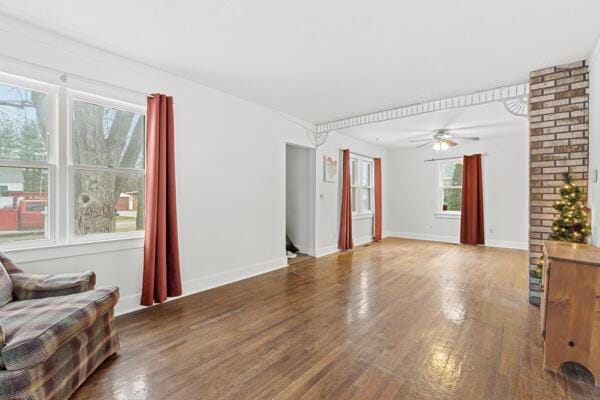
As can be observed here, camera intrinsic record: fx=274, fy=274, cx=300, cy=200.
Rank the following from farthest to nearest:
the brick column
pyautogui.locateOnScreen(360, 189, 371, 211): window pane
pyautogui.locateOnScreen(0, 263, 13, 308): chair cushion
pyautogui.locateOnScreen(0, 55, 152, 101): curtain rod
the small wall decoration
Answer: pyautogui.locateOnScreen(360, 189, 371, 211): window pane, the small wall decoration, the brick column, pyautogui.locateOnScreen(0, 55, 152, 101): curtain rod, pyautogui.locateOnScreen(0, 263, 13, 308): chair cushion

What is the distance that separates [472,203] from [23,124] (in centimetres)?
777

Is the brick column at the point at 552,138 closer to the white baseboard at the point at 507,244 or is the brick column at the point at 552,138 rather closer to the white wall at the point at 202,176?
the white wall at the point at 202,176

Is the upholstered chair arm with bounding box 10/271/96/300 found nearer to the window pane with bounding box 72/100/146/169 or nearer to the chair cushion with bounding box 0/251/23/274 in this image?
the chair cushion with bounding box 0/251/23/274

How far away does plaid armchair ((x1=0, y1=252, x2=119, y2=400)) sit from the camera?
1.35 m

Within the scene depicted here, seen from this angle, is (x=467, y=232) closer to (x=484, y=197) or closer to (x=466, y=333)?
(x=484, y=197)

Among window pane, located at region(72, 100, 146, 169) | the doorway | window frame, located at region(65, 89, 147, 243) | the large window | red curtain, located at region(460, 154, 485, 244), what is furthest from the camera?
red curtain, located at region(460, 154, 485, 244)

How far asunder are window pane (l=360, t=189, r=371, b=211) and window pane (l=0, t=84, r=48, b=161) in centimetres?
601

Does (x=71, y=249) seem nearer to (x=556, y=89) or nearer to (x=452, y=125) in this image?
(x=556, y=89)

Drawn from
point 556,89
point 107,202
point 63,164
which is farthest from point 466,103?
point 63,164

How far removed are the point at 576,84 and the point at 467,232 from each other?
448 centimetres

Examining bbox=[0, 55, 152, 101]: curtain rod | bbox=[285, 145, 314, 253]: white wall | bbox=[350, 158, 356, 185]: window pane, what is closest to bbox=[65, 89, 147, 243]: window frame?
bbox=[0, 55, 152, 101]: curtain rod

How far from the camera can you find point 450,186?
7.14 metres

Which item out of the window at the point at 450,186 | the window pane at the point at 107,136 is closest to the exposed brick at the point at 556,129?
the window at the point at 450,186

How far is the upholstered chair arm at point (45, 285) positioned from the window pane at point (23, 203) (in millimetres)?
501
